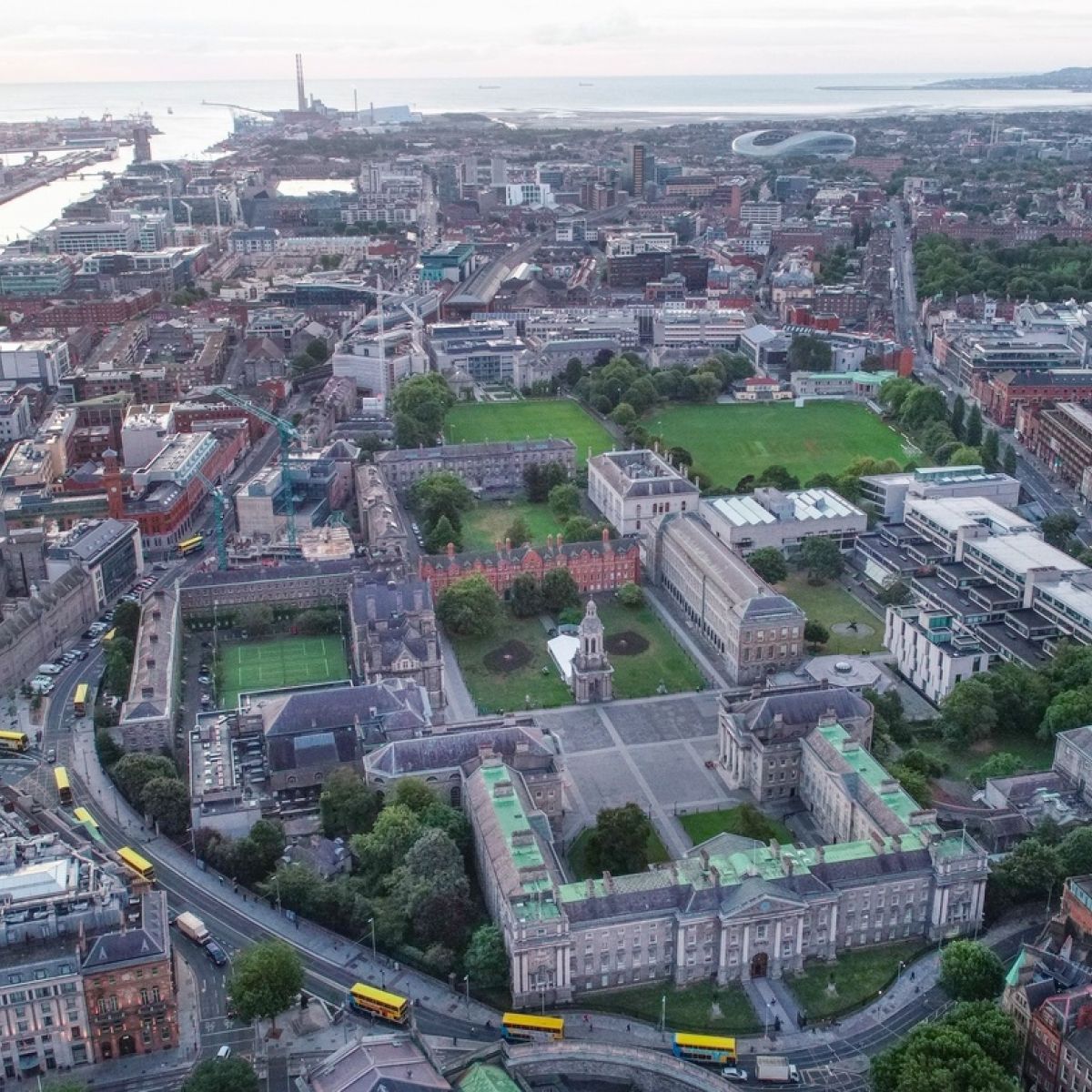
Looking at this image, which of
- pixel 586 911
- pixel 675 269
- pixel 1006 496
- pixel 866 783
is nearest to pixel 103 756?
pixel 586 911

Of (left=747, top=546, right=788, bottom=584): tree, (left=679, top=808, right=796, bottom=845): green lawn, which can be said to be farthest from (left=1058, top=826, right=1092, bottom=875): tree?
(left=747, top=546, right=788, bottom=584): tree

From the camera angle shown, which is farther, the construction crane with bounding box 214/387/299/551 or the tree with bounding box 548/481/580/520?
the tree with bounding box 548/481/580/520

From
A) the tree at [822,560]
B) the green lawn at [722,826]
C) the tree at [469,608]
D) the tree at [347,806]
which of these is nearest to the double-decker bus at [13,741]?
the tree at [347,806]

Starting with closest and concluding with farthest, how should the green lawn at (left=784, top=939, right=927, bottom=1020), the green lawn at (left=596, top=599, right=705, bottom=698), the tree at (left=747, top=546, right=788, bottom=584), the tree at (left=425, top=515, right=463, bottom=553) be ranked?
the green lawn at (left=784, top=939, right=927, bottom=1020)
the green lawn at (left=596, top=599, right=705, bottom=698)
the tree at (left=747, top=546, right=788, bottom=584)
the tree at (left=425, top=515, right=463, bottom=553)

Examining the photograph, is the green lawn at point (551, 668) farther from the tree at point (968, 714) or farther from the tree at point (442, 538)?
the tree at point (968, 714)

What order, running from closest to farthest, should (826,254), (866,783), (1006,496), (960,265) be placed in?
(866,783), (1006,496), (960,265), (826,254)

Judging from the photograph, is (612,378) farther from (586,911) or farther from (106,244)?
(106,244)

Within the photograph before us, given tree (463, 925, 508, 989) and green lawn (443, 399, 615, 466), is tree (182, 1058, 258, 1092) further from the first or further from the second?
green lawn (443, 399, 615, 466)
